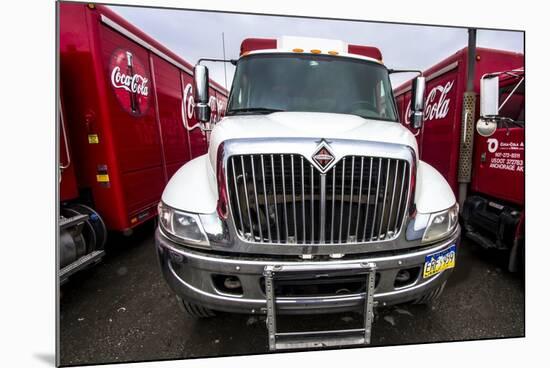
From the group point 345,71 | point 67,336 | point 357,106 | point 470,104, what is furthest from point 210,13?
point 470,104

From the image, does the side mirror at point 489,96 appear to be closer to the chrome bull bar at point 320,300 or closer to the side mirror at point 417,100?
the side mirror at point 417,100

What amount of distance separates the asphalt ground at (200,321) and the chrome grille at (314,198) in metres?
1.03

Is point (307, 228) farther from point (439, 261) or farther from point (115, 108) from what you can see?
point (115, 108)

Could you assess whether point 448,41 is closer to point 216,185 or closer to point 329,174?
point 329,174

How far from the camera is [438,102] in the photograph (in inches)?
158

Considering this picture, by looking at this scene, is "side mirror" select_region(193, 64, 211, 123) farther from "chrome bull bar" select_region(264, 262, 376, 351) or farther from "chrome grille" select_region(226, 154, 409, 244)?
"chrome bull bar" select_region(264, 262, 376, 351)

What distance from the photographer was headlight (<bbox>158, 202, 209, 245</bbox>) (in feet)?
5.28

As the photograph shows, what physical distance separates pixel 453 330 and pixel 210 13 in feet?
11.0

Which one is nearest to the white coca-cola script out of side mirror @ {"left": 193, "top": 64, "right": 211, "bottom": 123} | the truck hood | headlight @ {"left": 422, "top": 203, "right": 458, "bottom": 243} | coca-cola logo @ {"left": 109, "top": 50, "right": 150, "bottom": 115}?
coca-cola logo @ {"left": 109, "top": 50, "right": 150, "bottom": 115}

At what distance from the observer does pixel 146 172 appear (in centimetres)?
347

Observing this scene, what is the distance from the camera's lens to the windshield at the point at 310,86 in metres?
2.28

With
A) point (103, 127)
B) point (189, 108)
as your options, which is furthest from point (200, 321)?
point (189, 108)

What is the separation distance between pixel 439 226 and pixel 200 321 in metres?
2.05

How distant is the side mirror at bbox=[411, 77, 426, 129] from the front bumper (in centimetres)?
143
